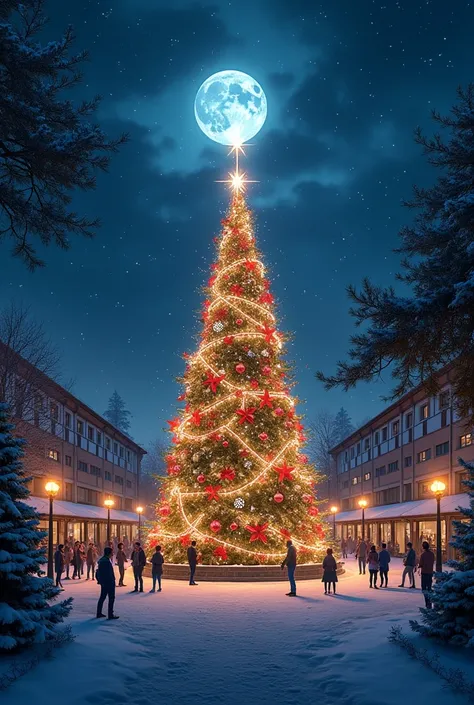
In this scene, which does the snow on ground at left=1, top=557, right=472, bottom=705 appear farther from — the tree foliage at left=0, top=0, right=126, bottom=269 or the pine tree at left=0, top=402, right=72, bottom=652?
the tree foliage at left=0, top=0, right=126, bottom=269

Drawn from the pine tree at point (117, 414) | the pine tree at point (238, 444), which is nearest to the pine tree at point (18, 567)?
the pine tree at point (238, 444)

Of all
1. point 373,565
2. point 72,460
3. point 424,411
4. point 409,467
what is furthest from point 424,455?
point 72,460

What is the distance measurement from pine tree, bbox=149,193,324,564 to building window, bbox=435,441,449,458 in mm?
16542

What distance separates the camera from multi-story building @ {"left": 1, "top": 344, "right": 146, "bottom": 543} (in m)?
33.9

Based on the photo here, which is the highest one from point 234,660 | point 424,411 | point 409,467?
point 424,411

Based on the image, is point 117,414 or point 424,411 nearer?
point 424,411

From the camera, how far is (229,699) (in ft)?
27.0

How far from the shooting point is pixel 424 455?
4556 centimetres

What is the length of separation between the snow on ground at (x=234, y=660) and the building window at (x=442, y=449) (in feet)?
79.4

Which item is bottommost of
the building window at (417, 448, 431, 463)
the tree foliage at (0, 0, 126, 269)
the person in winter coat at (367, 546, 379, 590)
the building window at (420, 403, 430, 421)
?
the person in winter coat at (367, 546, 379, 590)

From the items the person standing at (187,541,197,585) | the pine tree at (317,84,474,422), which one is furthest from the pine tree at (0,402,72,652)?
the person standing at (187,541,197,585)

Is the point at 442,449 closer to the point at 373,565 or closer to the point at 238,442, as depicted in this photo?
the point at 373,565

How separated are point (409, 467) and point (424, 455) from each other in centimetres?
389

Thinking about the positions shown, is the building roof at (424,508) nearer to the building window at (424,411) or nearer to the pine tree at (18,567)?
the building window at (424,411)
